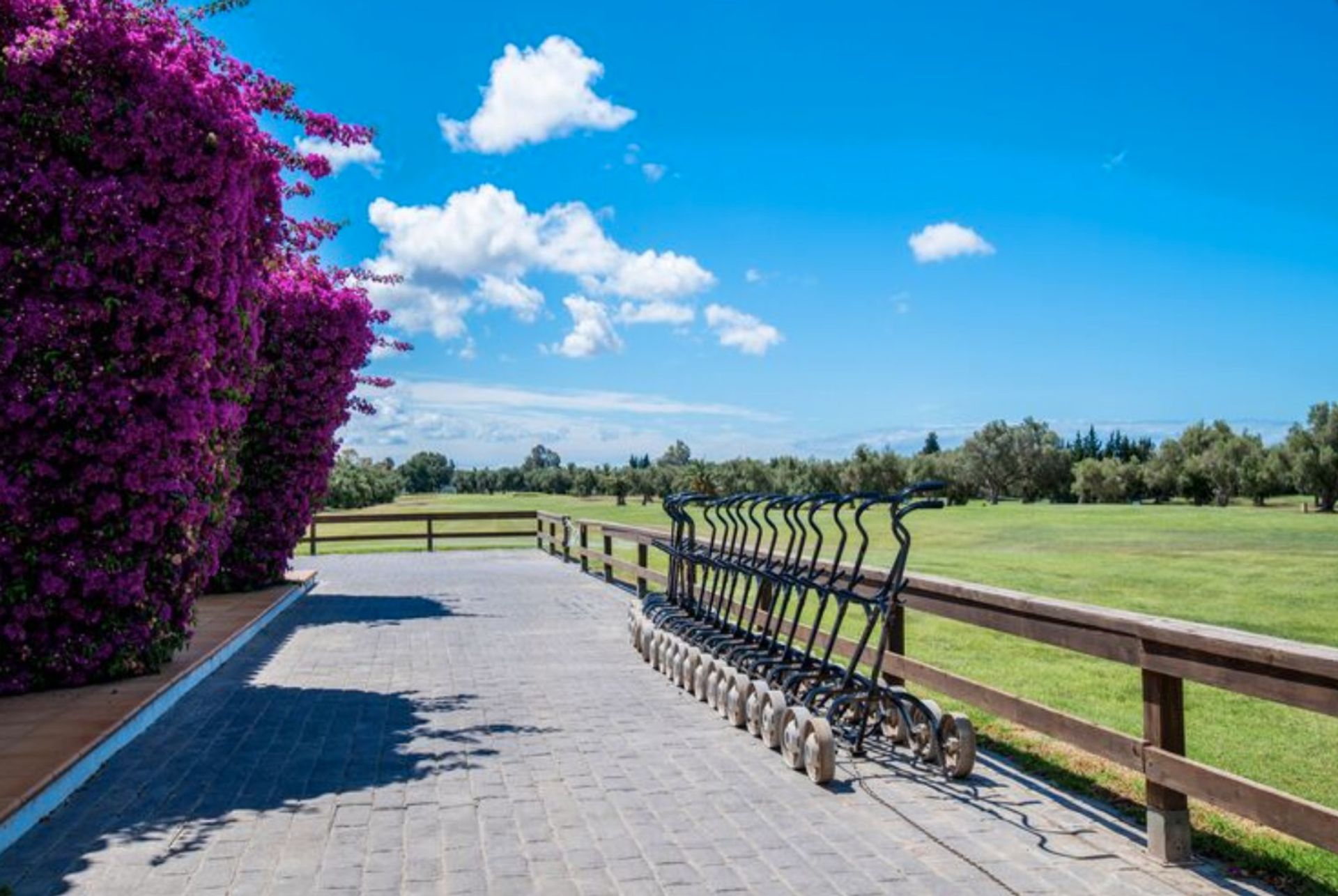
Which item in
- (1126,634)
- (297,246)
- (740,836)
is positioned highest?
(297,246)

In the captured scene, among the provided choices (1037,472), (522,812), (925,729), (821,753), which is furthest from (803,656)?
(1037,472)

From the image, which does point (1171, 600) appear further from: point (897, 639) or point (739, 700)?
point (739, 700)

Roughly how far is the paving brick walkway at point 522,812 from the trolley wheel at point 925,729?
194 millimetres

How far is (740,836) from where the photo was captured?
4.73 meters

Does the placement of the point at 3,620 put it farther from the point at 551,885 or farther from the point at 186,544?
the point at 551,885

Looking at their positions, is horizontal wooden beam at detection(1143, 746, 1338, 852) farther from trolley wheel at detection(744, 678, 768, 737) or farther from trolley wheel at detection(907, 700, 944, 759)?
trolley wheel at detection(744, 678, 768, 737)

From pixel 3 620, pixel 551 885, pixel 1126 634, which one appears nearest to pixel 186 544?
pixel 3 620

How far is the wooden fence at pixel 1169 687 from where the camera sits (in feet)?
11.9

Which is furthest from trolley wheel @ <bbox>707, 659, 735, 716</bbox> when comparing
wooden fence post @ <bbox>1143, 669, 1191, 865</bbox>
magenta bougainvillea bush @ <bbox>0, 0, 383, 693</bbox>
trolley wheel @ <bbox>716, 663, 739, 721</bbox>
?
magenta bougainvillea bush @ <bbox>0, 0, 383, 693</bbox>

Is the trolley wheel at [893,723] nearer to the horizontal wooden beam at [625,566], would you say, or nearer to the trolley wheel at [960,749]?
the trolley wheel at [960,749]

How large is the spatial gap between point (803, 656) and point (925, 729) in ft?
3.92

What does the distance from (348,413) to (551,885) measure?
12.3 meters

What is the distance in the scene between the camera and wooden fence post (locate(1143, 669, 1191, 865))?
4.34 m

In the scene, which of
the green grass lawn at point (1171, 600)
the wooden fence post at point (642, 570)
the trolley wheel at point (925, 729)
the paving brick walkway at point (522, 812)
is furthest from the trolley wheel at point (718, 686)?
the wooden fence post at point (642, 570)
